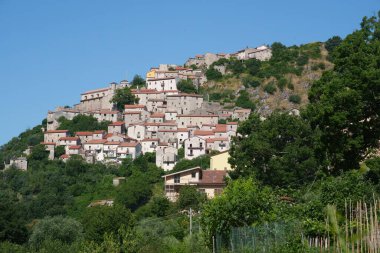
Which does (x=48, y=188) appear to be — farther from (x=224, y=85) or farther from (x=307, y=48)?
(x=307, y=48)

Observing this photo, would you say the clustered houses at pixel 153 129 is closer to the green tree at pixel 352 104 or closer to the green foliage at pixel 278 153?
the green foliage at pixel 278 153

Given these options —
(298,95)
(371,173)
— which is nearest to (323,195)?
(371,173)

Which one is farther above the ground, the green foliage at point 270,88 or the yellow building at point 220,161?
the green foliage at point 270,88

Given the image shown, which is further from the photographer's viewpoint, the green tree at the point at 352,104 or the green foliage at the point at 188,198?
the green foliage at the point at 188,198

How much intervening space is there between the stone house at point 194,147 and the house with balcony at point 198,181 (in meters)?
26.6

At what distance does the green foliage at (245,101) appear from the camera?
10806 cm

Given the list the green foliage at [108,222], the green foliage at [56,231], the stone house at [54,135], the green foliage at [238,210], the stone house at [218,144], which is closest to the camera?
the green foliage at [238,210]

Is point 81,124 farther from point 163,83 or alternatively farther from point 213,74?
point 213,74

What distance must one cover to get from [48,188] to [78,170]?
30.0 feet

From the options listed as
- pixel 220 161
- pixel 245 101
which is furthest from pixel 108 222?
pixel 245 101

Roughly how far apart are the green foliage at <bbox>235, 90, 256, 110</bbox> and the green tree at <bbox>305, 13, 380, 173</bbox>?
280 feet

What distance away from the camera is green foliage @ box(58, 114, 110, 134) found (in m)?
105

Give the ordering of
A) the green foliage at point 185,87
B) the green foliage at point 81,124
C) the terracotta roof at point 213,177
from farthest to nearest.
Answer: the green foliage at point 185,87
the green foliage at point 81,124
the terracotta roof at point 213,177

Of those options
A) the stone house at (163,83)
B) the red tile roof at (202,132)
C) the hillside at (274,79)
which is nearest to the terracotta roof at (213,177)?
the red tile roof at (202,132)
